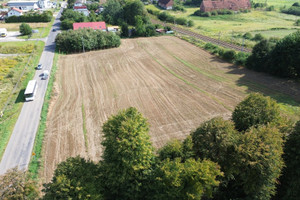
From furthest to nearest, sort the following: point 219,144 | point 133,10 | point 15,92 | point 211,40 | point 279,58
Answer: point 133,10, point 211,40, point 279,58, point 15,92, point 219,144

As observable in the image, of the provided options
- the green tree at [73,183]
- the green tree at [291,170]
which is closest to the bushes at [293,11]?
the green tree at [291,170]

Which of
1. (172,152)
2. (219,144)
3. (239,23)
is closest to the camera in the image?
(219,144)

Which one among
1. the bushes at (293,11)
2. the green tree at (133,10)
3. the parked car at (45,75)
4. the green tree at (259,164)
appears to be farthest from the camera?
the bushes at (293,11)

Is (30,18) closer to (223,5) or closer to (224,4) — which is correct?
(223,5)

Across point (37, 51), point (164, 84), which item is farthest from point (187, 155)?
point (37, 51)

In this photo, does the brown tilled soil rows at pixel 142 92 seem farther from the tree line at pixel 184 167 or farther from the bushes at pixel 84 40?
the tree line at pixel 184 167

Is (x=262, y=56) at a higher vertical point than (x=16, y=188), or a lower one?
higher

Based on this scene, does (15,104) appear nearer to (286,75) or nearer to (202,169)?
(202,169)

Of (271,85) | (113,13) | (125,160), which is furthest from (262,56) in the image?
(113,13)

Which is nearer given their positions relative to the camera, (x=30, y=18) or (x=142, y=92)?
(x=142, y=92)
